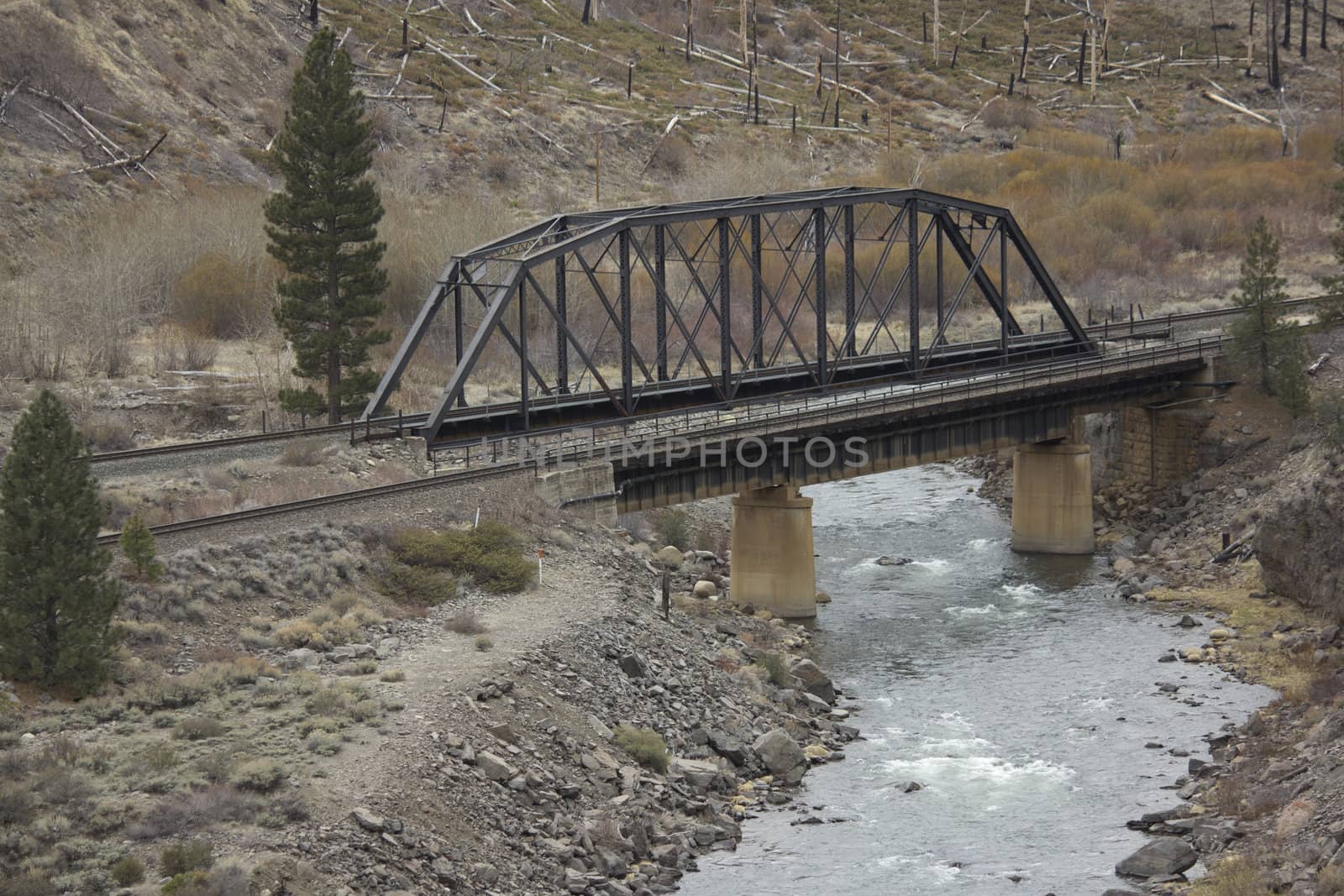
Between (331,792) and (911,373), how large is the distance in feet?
112

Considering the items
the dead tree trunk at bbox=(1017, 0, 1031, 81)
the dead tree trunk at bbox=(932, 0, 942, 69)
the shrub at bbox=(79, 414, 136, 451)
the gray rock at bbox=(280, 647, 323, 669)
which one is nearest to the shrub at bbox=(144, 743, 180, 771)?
the gray rock at bbox=(280, 647, 323, 669)

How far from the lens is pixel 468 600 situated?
39.0 metres

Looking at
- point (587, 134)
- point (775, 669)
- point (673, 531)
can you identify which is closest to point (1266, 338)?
point (673, 531)

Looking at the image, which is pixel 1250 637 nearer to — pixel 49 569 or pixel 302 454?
Result: pixel 302 454

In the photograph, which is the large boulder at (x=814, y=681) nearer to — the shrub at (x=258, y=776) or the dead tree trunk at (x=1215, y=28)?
the shrub at (x=258, y=776)

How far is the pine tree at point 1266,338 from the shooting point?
60062 millimetres

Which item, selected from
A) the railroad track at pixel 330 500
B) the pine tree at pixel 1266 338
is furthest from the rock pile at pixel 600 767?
the pine tree at pixel 1266 338

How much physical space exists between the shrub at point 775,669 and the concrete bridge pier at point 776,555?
26.5 feet

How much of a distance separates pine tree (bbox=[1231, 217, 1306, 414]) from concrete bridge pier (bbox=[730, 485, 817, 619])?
20.9 m

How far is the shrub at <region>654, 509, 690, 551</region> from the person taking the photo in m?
55.6

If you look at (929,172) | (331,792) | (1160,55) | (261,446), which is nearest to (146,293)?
(261,446)

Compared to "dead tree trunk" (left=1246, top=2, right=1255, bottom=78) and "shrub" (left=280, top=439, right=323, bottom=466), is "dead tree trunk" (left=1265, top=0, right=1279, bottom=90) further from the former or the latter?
"shrub" (left=280, top=439, right=323, bottom=466)

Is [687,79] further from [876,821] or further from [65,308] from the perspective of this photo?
[876,821]

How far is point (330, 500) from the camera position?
4125cm
